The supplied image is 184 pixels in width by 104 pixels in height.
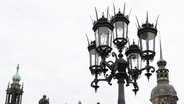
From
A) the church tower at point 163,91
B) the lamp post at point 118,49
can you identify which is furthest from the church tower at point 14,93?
the lamp post at point 118,49

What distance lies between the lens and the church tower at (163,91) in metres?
83.9

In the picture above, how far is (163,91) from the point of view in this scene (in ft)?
278

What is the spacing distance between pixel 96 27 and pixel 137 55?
2.99 metres

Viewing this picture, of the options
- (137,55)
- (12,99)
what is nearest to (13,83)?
(12,99)

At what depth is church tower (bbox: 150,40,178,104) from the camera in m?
83.9

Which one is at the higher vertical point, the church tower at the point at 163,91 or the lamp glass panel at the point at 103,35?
the church tower at the point at 163,91

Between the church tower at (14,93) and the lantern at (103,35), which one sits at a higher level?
the church tower at (14,93)

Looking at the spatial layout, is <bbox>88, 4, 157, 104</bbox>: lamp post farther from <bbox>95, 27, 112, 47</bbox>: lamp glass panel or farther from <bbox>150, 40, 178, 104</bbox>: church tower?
<bbox>150, 40, 178, 104</bbox>: church tower

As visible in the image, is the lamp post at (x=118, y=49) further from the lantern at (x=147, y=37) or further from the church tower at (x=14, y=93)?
the church tower at (x=14, y=93)

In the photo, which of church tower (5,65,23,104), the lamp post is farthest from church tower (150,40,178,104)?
the lamp post

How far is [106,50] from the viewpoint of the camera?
1683 cm

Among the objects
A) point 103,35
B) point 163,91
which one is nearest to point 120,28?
point 103,35

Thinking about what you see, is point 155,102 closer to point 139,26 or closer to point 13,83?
point 13,83

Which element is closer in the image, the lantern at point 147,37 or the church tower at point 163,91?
the lantern at point 147,37
